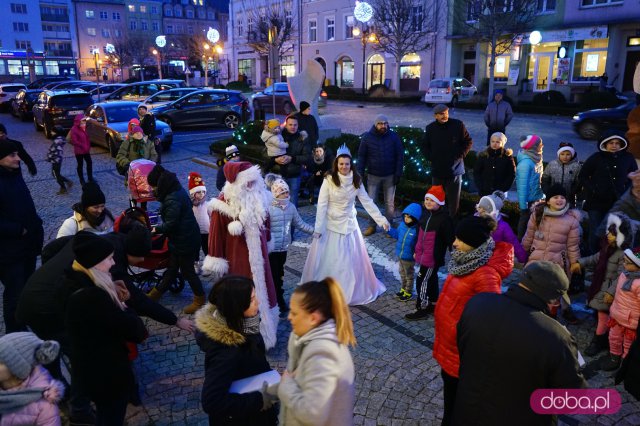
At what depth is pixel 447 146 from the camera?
7941 millimetres

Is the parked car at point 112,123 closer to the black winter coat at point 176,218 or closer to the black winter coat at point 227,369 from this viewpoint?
the black winter coat at point 176,218

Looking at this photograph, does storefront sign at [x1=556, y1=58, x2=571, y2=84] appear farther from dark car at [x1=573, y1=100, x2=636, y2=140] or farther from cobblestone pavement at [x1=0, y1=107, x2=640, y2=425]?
cobblestone pavement at [x1=0, y1=107, x2=640, y2=425]

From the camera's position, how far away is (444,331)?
3572 mm

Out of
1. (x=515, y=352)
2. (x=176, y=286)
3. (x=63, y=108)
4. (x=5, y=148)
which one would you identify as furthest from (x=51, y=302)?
(x=63, y=108)

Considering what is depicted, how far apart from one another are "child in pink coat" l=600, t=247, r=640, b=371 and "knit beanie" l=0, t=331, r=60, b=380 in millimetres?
4513

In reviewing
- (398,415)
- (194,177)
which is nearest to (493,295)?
(398,415)

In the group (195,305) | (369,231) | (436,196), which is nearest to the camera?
(436,196)

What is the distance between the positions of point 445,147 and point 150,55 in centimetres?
6376

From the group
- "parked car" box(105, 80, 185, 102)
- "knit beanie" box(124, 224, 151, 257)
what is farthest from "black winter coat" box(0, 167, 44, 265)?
"parked car" box(105, 80, 185, 102)

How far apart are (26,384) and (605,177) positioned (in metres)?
6.50

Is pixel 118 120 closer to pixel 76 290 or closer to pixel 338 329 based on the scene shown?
pixel 76 290

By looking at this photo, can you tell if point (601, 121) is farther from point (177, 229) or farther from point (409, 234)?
point (177, 229)

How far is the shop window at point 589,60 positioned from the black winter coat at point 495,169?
25.5m

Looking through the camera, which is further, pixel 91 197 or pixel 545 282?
pixel 91 197
